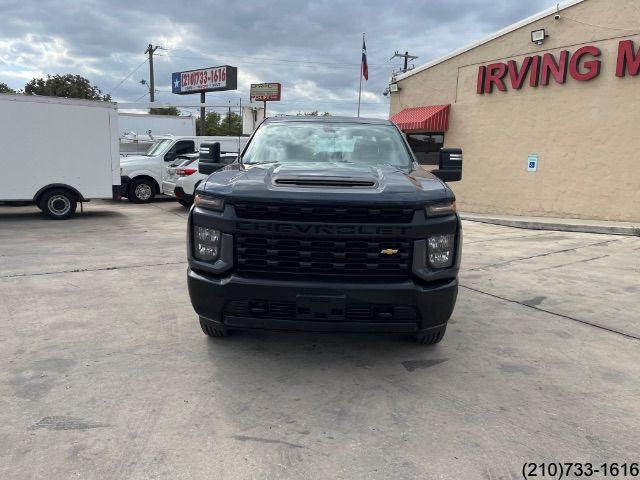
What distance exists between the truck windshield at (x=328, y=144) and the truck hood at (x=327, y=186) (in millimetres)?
671

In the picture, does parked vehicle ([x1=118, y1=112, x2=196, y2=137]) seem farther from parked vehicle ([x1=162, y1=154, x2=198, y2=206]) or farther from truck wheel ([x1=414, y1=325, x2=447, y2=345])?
truck wheel ([x1=414, y1=325, x2=447, y2=345])

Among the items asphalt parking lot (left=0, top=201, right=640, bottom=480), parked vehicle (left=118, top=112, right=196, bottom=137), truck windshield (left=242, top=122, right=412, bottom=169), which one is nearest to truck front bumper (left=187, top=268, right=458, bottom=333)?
asphalt parking lot (left=0, top=201, right=640, bottom=480)

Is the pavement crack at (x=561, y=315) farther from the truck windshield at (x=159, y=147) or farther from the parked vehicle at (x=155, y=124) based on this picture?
the parked vehicle at (x=155, y=124)

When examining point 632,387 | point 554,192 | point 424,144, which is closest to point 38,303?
point 632,387

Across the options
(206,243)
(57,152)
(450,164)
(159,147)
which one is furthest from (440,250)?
(159,147)

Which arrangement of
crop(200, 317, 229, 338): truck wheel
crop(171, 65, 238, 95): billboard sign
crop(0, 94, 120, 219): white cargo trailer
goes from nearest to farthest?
crop(200, 317, 229, 338): truck wheel, crop(0, 94, 120, 219): white cargo trailer, crop(171, 65, 238, 95): billboard sign

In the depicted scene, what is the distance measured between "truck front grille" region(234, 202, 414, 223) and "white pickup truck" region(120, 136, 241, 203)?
12.1m

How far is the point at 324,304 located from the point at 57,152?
32.6 ft

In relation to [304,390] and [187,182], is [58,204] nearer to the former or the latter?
[187,182]

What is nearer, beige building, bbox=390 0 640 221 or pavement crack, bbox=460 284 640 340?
pavement crack, bbox=460 284 640 340

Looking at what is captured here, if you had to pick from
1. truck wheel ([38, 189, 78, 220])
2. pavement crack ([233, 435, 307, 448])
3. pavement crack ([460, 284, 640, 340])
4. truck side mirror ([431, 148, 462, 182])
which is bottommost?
pavement crack ([233, 435, 307, 448])

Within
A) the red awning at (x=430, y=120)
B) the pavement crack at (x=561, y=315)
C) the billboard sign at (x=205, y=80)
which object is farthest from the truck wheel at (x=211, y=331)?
the billboard sign at (x=205, y=80)

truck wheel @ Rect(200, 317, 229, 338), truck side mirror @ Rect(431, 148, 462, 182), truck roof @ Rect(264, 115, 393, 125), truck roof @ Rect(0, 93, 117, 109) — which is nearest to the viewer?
truck wheel @ Rect(200, 317, 229, 338)

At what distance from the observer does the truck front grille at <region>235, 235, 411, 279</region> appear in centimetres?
316
